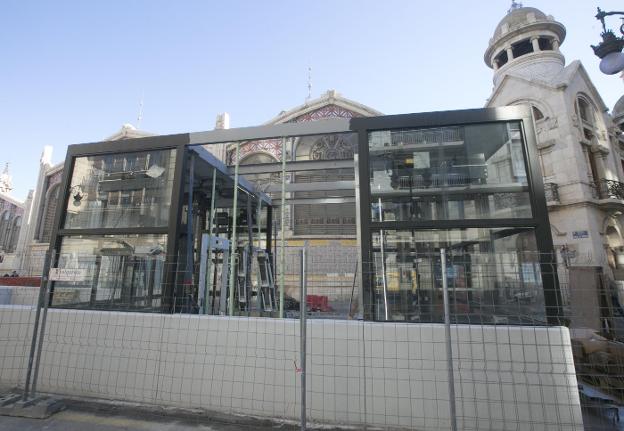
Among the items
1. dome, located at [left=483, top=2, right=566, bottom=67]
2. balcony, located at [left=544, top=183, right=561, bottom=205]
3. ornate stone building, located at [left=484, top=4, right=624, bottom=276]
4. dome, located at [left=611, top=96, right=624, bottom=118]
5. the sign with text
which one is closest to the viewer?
the sign with text

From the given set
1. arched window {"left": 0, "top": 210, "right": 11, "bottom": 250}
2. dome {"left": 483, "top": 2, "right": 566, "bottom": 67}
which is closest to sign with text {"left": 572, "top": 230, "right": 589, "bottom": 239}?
dome {"left": 483, "top": 2, "right": 566, "bottom": 67}

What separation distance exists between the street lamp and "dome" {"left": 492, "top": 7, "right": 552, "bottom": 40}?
23721 millimetres

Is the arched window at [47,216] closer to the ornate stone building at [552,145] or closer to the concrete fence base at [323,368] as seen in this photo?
the ornate stone building at [552,145]

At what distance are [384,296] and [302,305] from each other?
4.17 ft

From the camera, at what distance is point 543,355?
338 centimetres

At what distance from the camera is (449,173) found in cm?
430

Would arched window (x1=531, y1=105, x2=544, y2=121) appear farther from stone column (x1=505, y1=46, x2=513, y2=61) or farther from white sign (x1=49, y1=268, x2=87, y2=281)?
white sign (x1=49, y1=268, x2=87, y2=281)

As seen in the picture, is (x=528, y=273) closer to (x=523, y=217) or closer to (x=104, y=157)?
(x=523, y=217)

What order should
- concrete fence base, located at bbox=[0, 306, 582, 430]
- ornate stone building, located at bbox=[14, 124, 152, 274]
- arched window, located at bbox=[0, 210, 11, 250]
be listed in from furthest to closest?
arched window, located at bbox=[0, 210, 11, 250] → ornate stone building, located at bbox=[14, 124, 152, 274] → concrete fence base, located at bbox=[0, 306, 582, 430]

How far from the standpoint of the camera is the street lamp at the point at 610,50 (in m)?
4.82

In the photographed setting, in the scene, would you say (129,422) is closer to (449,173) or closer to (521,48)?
(449,173)

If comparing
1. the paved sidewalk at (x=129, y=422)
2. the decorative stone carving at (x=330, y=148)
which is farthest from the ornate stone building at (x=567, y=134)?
the paved sidewalk at (x=129, y=422)

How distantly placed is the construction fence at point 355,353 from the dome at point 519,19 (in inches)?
1074

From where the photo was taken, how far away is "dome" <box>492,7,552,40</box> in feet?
74.9
